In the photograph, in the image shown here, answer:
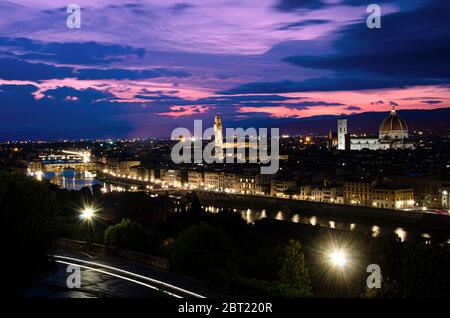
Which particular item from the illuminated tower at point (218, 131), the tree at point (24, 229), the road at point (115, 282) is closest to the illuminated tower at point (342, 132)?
the illuminated tower at point (218, 131)

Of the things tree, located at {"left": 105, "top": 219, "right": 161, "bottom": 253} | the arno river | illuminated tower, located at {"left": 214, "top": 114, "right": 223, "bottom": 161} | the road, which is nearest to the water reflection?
the arno river

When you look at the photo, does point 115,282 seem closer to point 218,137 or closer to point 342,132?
point 218,137

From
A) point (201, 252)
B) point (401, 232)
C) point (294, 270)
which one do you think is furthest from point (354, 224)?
point (294, 270)

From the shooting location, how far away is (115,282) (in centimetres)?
455

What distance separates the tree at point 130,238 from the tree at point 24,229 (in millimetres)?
1638

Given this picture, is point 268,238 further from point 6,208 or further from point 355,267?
point 6,208

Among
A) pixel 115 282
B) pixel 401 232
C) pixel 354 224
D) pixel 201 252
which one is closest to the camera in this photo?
pixel 115 282

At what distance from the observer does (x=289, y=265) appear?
18.7ft

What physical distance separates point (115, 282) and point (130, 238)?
7.48ft

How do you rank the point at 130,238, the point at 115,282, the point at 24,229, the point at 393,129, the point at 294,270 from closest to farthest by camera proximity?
the point at 24,229, the point at 115,282, the point at 294,270, the point at 130,238, the point at 393,129

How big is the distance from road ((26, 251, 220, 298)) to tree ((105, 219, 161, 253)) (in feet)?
4.10

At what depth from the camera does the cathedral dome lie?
179ft

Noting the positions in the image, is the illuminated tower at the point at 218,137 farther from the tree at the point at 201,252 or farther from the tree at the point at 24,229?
the tree at the point at 24,229

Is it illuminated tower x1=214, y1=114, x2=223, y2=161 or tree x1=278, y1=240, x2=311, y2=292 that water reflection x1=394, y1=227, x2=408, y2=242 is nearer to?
tree x1=278, y1=240, x2=311, y2=292
